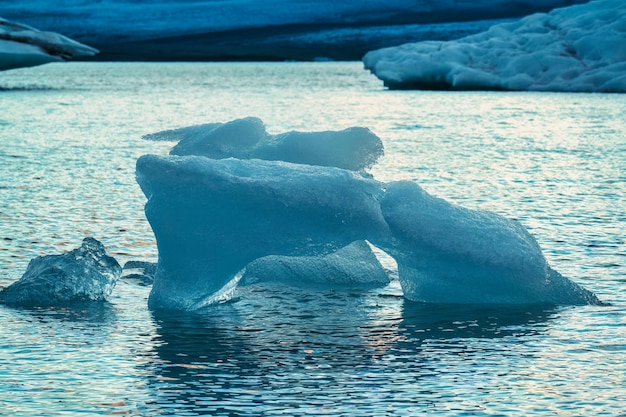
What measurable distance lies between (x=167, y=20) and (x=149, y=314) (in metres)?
179

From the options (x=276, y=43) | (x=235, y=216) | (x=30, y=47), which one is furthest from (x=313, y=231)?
(x=276, y=43)

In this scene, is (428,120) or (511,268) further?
(428,120)

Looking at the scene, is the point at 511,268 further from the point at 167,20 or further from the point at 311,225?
the point at 167,20

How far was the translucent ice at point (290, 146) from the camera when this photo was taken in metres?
12.8

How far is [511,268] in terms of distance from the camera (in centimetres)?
1116

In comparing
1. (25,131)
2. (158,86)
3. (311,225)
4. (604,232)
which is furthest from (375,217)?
(158,86)

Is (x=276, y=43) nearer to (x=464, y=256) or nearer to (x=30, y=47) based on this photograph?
(x=30, y=47)

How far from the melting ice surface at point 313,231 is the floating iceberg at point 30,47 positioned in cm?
4680

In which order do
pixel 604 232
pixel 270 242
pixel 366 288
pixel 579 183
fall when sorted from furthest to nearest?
1. pixel 579 183
2. pixel 604 232
3. pixel 366 288
4. pixel 270 242

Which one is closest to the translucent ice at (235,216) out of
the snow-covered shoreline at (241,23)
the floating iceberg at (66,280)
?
the floating iceberg at (66,280)

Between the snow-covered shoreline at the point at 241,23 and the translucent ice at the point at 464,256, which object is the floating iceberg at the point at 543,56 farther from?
the snow-covered shoreline at the point at 241,23

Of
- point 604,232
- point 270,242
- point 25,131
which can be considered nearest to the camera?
point 270,242

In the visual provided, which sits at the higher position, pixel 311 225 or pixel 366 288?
pixel 311 225

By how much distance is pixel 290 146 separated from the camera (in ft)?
42.4
